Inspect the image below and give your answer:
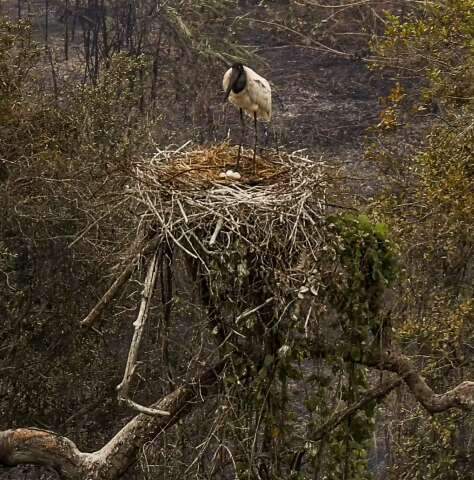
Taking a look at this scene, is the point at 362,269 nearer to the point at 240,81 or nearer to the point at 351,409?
the point at 351,409

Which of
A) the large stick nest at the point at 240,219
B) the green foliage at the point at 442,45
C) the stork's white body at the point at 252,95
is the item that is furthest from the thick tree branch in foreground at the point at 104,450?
the green foliage at the point at 442,45

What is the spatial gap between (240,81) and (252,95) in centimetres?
14

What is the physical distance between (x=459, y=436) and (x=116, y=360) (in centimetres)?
478

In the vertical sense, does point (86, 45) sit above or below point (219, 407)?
below

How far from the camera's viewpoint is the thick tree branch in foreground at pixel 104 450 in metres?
5.50

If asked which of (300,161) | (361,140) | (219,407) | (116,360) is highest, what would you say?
(300,161)

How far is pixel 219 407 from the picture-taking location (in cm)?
555

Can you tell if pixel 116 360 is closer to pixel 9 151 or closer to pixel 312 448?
pixel 9 151

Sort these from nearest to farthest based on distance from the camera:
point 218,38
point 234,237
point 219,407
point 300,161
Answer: point 234,237
point 219,407
point 300,161
point 218,38

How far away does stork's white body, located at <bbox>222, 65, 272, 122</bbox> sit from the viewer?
6184mm

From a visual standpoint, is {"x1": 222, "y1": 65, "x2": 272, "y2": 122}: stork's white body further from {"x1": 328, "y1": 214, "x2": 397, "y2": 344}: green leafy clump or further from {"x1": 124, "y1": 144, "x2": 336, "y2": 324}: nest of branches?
{"x1": 328, "y1": 214, "x2": 397, "y2": 344}: green leafy clump

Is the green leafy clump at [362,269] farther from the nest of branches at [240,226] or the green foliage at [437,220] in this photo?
the green foliage at [437,220]

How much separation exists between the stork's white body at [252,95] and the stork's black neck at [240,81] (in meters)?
0.02

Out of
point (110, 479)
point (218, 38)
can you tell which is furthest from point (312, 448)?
point (218, 38)
